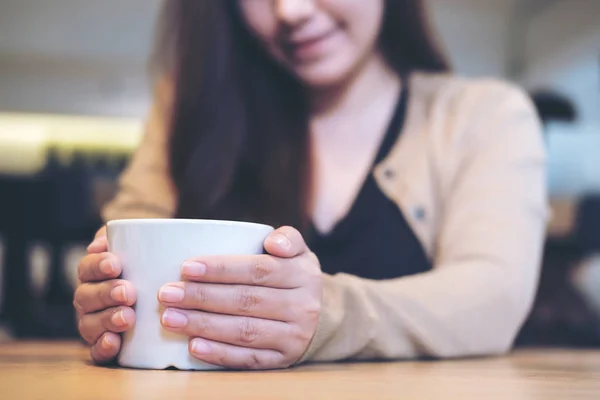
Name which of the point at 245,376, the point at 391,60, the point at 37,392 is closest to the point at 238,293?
the point at 245,376

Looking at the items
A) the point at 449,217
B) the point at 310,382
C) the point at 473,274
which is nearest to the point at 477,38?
the point at 449,217

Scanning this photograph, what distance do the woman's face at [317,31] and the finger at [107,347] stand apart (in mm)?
542

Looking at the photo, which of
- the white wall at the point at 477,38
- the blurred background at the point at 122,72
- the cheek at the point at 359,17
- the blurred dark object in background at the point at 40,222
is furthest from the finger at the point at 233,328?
the white wall at the point at 477,38

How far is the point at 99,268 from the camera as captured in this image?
502 millimetres

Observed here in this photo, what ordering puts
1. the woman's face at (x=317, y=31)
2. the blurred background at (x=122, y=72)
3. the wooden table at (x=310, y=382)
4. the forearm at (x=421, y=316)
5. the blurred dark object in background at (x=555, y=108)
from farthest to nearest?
the blurred dark object in background at (x=555, y=108), the blurred background at (x=122, y=72), the woman's face at (x=317, y=31), the forearm at (x=421, y=316), the wooden table at (x=310, y=382)

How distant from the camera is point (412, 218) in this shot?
0.96m

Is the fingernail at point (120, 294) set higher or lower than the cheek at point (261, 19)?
lower

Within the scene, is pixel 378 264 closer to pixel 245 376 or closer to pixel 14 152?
pixel 245 376

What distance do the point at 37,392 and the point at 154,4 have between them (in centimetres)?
425

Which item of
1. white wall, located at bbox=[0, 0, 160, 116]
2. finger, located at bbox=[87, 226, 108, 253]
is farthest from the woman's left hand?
white wall, located at bbox=[0, 0, 160, 116]

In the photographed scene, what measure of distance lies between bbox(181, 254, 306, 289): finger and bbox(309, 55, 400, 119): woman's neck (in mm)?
626

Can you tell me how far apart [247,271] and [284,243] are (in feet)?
0.11

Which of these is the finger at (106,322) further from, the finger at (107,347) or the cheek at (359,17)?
the cheek at (359,17)

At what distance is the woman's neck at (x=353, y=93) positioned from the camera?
1.10 meters
